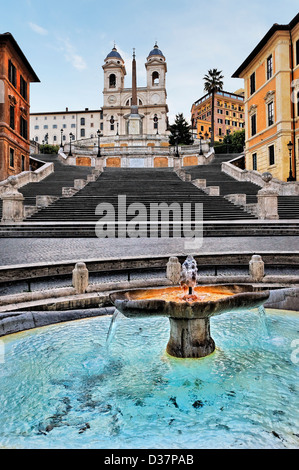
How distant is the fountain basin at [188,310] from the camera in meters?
4.19

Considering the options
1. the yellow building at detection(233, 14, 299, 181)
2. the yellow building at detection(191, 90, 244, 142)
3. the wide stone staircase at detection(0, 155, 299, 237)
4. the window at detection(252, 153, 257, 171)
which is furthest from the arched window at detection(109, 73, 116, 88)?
the window at detection(252, 153, 257, 171)

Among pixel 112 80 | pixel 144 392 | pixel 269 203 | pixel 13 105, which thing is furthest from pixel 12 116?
pixel 112 80

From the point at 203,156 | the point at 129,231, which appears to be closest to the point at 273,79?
the point at 203,156

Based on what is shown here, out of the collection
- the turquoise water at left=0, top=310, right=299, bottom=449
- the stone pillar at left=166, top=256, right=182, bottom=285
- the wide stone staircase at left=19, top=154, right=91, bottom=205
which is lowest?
the turquoise water at left=0, top=310, right=299, bottom=449

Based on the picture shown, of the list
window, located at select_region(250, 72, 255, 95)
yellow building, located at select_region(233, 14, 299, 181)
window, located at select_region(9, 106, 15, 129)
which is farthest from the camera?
window, located at select_region(250, 72, 255, 95)

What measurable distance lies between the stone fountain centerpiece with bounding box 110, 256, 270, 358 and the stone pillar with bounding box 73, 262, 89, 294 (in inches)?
79.2

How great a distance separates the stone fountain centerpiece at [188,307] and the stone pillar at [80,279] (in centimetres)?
201

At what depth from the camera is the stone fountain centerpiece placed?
165 inches

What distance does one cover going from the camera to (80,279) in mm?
6871

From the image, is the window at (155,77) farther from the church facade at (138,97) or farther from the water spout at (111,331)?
the water spout at (111,331)

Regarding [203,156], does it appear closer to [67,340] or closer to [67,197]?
[67,197]

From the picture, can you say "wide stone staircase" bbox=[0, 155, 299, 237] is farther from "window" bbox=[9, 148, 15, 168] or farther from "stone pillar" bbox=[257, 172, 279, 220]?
"window" bbox=[9, 148, 15, 168]

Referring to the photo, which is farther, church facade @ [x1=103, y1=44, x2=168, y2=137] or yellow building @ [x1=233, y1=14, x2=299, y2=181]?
church facade @ [x1=103, y1=44, x2=168, y2=137]

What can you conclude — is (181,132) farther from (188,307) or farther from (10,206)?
(188,307)
